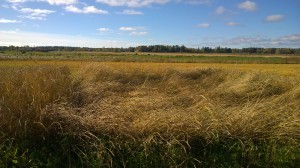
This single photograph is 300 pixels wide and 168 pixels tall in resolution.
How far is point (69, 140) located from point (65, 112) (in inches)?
28.0

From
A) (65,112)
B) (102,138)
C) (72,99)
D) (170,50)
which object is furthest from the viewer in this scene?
(170,50)

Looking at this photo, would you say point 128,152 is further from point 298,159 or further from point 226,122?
point 298,159

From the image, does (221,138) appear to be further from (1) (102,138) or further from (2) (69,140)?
(2) (69,140)

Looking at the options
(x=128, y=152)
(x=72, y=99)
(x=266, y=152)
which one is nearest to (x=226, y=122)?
(x=266, y=152)

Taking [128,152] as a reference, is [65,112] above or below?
above

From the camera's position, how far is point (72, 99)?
8.27 m

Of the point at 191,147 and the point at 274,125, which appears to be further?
the point at 274,125

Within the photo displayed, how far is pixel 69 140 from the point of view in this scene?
5965 millimetres

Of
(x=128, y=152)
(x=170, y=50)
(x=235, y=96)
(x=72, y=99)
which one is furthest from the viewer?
(x=170, y=50)

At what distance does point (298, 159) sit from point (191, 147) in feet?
6.06

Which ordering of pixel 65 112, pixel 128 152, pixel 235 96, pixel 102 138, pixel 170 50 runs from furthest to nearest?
pixel 170 50 < pixel 235 96 < pixel 65 112 < pixel 102 138 < pixel 128 152

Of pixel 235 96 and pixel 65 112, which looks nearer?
pixel 65 112

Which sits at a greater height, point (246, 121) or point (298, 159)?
point (246, 121)

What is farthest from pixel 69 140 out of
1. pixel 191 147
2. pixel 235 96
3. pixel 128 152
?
pixel 235 96
